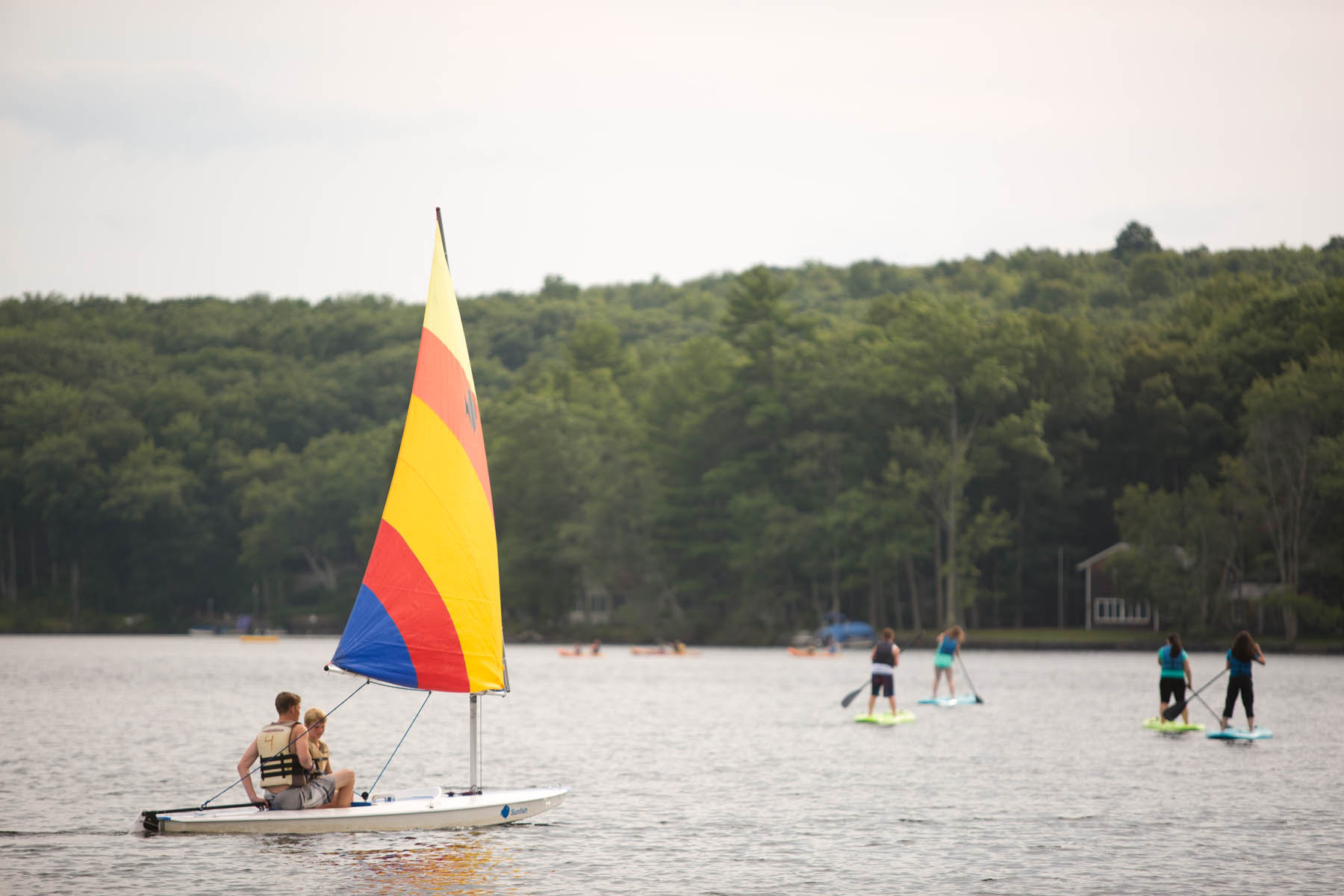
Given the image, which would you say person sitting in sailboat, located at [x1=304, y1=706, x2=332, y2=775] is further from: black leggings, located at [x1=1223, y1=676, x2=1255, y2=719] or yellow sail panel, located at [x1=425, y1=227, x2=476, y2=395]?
black leggings, located at [x1=1223, y1=676, x2=1255, y2=719]

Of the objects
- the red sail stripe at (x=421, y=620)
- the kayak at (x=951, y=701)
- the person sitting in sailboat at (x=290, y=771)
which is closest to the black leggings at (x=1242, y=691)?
the kayak at (x=951, y=701)

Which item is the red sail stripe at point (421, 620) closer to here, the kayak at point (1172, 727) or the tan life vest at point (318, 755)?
the tan life vest at point (318, 755)

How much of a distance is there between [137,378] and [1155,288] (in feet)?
286

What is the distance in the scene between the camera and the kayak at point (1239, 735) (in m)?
29.7

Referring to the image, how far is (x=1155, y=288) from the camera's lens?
136 meters

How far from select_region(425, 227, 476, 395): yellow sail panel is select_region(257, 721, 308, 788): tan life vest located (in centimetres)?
436

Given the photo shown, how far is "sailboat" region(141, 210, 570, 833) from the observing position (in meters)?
18.0

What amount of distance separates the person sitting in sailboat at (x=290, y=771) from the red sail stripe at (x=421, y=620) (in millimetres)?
1433

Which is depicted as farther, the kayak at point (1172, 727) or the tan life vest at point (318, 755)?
the kayak at point (1172, 727)

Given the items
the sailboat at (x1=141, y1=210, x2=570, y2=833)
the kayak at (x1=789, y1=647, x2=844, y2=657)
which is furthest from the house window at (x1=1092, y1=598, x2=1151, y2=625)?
the sailboat at (x1=141, y1=210, x2=570, y2=833)

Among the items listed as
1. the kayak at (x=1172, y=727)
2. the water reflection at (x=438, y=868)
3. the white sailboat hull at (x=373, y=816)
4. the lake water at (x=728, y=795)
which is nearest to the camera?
the water reflection at (x=438, y=868)

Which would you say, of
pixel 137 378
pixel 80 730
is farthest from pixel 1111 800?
pixel 137 378

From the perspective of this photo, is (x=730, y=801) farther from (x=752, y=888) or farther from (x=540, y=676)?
(x=540, y=676)

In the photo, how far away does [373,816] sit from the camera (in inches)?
696
